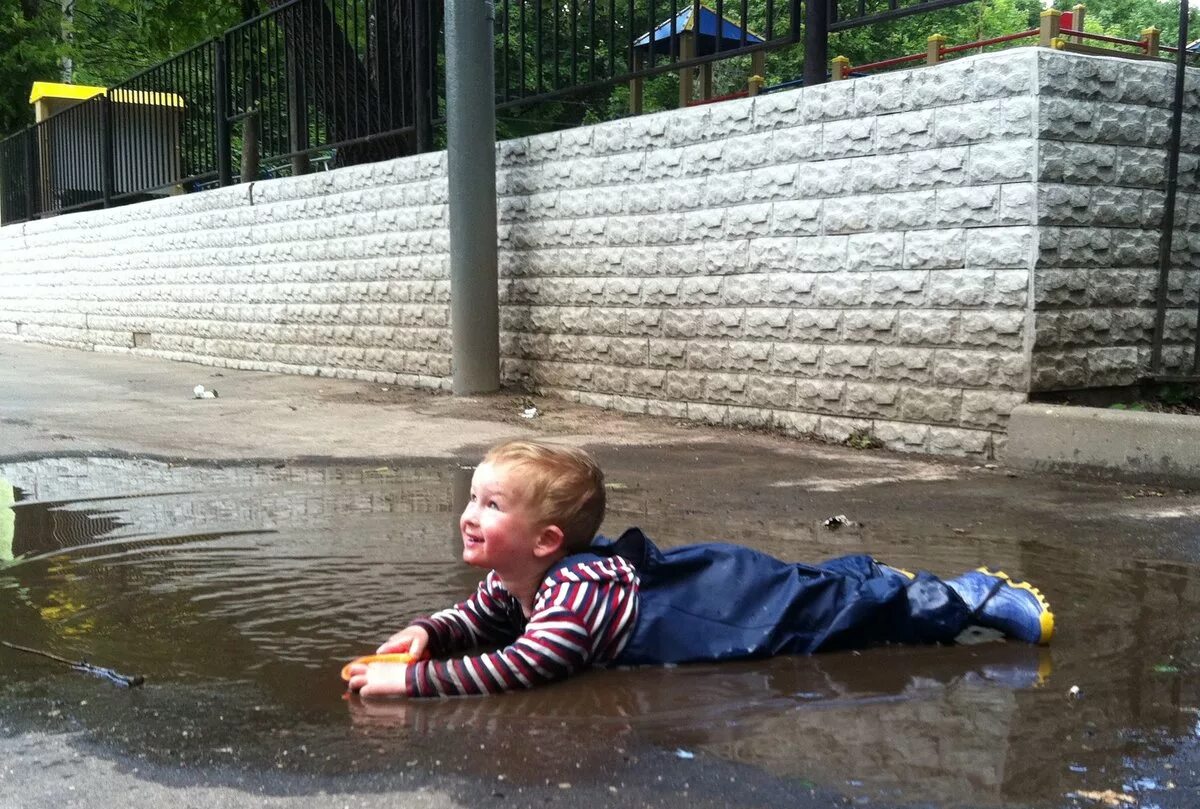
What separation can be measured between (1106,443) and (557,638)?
4.12 metres

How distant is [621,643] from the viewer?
2.95 meters

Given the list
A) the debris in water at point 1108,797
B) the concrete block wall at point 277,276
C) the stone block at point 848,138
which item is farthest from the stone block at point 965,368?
the concrete block wall at point 277,276

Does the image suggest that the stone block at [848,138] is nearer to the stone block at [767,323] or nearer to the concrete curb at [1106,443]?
the stone block at [767,323]

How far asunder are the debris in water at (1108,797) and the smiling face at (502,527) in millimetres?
1264

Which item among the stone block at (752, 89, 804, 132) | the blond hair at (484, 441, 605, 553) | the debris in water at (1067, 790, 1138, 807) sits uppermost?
the stone block at (752, 89, 804, 132)

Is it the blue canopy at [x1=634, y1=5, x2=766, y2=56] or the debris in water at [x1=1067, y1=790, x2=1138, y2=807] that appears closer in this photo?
the debris in water at [x1=1067, y1=790, x2=1138, y2=807]

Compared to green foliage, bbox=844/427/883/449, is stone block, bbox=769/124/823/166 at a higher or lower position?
higher

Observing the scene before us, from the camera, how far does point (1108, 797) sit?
217 cm

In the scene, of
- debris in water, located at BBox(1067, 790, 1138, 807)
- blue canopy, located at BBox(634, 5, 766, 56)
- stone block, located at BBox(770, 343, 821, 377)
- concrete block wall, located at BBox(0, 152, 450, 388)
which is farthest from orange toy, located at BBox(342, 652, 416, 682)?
concrete block wall, located at BBox(0, 152, 450, 388)

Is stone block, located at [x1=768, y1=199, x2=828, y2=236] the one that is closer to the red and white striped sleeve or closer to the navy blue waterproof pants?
the navy blue waterproof pants

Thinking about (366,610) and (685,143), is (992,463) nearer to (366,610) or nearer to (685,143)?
(685,143)

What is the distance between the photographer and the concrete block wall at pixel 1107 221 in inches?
248

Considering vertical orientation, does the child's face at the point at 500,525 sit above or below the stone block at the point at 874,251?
below

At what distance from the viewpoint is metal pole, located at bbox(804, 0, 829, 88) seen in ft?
24.3
